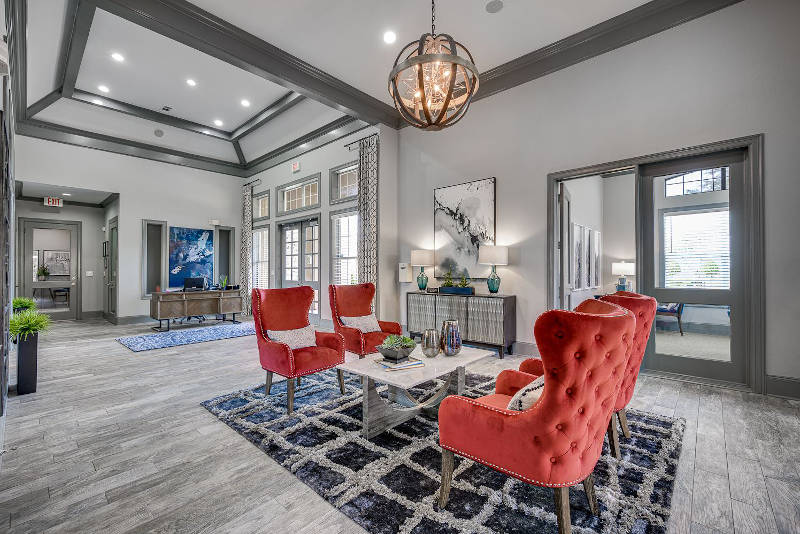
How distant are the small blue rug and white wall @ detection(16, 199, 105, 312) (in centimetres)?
393

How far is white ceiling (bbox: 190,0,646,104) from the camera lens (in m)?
3.88

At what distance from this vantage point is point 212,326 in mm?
7547

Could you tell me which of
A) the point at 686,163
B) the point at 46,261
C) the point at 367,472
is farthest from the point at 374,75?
the point at 46,261

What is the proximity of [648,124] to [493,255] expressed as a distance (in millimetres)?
2232

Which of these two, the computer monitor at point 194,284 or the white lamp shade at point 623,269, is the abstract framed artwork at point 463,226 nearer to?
the white lamp shade at point 623,269

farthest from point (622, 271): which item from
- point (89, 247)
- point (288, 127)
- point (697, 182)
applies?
point (89, 247)

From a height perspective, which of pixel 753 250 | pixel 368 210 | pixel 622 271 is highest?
pixel 368 210

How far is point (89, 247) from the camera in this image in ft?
30.0

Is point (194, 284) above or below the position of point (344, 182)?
below

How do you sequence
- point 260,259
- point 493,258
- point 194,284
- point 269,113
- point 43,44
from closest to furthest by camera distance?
point 43,44 < point 493,258 < point 269,113 < point 194,284 < point 260,259

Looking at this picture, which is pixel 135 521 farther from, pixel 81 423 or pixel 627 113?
pixel 627 113

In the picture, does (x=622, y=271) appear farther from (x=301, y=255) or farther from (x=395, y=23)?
(x=301, y=255)

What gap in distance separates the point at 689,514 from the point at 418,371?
1.58 meters

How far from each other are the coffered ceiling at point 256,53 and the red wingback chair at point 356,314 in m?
3.02
